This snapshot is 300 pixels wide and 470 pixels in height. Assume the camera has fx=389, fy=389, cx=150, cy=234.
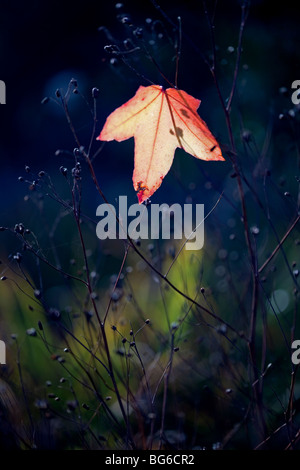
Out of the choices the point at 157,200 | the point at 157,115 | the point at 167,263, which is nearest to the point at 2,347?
the point at 167,263

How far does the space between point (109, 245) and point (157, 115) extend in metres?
0.72

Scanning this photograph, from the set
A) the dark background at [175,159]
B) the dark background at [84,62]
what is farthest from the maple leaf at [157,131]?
the dark background at [84,62]

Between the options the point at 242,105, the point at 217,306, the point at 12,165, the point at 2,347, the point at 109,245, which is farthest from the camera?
the point at 12,165

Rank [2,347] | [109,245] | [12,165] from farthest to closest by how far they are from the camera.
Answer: [12,165]
[109,245]
[2,347]

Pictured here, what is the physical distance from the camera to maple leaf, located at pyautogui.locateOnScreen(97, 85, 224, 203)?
68 cm

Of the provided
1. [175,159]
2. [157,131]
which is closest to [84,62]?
[175,159]

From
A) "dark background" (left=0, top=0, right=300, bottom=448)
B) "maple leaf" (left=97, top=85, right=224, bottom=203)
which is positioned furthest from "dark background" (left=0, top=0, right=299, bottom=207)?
"maple leaf" (left=97, top=85, right=224, bottom=203)

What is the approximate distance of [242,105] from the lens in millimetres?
1644

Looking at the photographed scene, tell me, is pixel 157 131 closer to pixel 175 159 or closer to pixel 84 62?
pixel 175 159

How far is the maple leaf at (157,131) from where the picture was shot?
0.68 m

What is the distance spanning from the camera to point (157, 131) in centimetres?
73

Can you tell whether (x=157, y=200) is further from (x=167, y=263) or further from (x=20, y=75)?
(x=20, y=75)

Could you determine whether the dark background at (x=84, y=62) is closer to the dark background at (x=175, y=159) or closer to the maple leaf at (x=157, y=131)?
the dark background at (x=175, y=159)

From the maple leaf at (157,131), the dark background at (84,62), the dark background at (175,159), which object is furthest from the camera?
the dark background at (84,62)
